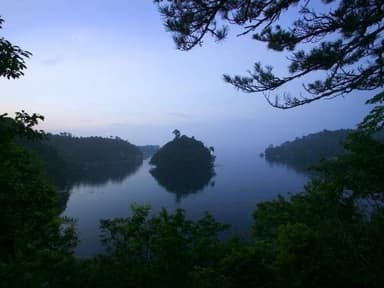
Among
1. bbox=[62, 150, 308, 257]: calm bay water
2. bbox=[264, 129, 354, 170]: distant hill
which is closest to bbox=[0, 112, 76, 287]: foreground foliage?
bbox=[62, 150, 308, 257]: calm bay water

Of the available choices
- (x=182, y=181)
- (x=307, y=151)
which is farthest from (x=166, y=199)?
(x=307, y=151)

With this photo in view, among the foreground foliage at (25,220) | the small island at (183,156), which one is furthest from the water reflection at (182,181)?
the foreground foliage at (25,220)

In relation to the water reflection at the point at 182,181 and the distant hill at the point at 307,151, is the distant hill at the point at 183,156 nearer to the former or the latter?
the water reflection at the point at 182,181

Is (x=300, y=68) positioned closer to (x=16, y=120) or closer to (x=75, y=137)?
(x=16, y=120)

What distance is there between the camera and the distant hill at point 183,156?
301ft

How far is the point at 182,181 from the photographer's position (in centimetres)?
6862

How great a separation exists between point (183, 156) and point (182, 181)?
78.3 feet

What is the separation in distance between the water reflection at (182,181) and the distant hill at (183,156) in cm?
369

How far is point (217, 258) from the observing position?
13.4ft

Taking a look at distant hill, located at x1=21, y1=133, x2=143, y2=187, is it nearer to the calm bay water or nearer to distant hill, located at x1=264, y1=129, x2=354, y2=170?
the calm bay water

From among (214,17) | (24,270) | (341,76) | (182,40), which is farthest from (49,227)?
(341,76)

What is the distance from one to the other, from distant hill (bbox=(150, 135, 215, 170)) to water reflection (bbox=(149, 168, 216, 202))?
3687 mm

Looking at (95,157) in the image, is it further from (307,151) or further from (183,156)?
(307,151)

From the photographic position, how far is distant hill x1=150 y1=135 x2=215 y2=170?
91625mm
